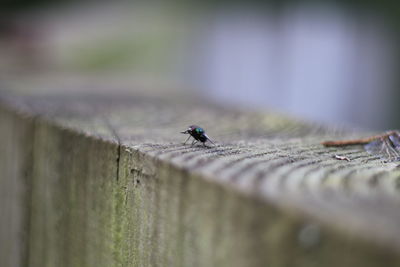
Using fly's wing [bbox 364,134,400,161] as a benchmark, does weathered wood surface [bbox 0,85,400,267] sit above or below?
below

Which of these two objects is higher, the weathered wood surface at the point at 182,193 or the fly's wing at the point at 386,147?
the fly's wing at the point at 386,147

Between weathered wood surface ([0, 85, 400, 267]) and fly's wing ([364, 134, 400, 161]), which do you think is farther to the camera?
fly's wing ([364, 134, 400, 161])

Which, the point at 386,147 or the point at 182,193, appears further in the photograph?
the point at 386,147

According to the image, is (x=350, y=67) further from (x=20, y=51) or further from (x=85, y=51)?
(x=20, y=51)

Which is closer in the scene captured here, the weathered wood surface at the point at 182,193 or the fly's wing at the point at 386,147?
the weathered wood surface at the point at 182,193

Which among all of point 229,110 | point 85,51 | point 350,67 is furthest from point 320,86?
point 229,110
